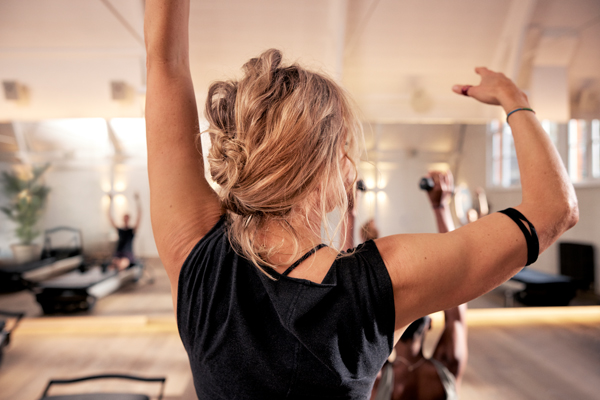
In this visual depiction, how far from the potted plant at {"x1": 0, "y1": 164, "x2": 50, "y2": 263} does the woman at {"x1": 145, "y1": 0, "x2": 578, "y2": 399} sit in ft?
16.5

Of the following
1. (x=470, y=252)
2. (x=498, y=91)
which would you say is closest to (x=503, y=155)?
(x=498, y=91)

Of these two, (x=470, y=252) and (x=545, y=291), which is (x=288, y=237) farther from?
(x=545, y=291)

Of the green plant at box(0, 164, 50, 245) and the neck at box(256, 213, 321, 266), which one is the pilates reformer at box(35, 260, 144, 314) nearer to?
the green plant at box(0, 164, 50, 245)

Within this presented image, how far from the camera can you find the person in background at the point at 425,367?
56.4 inches

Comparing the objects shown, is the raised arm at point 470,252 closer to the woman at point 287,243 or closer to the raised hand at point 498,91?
the woman at point 287,243

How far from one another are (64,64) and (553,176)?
4.92m

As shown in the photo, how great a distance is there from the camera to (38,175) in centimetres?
463

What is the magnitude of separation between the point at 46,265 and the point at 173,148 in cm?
525

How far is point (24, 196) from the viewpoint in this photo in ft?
15.2

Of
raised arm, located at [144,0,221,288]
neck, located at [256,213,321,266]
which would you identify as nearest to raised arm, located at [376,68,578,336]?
neck, located at [256,213,321,266]

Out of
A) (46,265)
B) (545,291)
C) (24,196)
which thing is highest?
(24,196)

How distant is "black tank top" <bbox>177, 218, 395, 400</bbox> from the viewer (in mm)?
507

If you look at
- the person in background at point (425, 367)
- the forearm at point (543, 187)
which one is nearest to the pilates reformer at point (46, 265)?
the person in background at point (425, 367)

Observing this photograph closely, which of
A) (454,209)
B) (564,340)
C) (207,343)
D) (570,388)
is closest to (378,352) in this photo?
(207,343)
